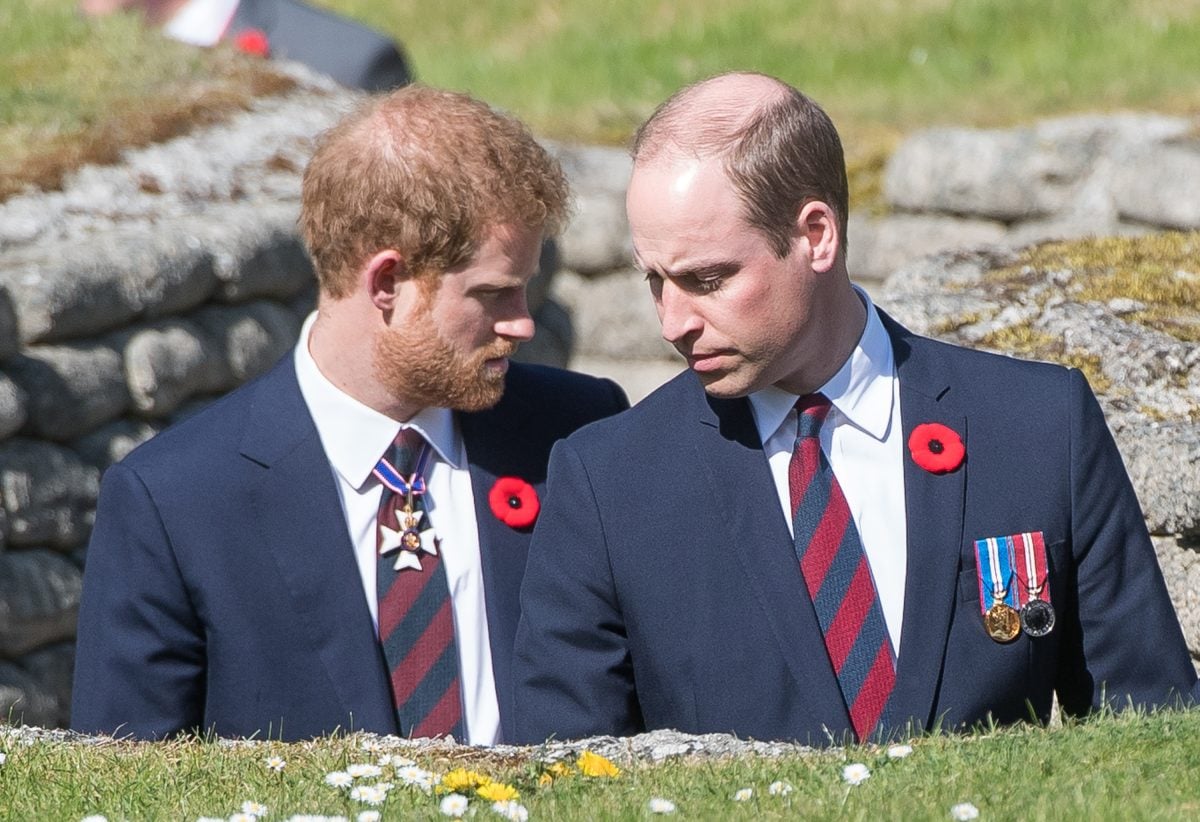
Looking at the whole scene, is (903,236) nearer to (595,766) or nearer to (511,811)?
(595,766)

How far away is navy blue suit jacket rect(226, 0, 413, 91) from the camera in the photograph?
9.05 meters

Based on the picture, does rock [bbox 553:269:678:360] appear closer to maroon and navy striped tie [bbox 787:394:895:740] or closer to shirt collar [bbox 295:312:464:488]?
shirt collar [bbox 295:312:464:488]

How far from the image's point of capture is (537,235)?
3822 mm

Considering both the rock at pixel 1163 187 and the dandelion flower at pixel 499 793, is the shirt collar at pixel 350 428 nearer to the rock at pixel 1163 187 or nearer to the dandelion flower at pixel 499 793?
the dandelion flower at pixel 499 793

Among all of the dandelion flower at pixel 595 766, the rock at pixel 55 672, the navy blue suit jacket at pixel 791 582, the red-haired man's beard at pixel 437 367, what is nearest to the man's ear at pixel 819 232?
the navy blue suit jacket at pixel 791 582

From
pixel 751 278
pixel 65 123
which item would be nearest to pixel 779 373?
pixel 751 278

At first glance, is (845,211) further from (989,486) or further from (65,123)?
(65,123)

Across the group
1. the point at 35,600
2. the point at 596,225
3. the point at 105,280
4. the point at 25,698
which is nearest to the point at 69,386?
the point at 105,280

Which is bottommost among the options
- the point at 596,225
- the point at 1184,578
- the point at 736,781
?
the point at 736,781

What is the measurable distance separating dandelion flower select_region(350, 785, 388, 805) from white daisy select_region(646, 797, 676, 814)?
0.45 metres

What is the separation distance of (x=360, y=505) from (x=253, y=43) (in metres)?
5.72

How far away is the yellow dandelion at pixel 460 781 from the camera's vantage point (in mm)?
2818

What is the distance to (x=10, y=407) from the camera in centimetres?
546

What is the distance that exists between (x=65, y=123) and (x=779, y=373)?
5456 millimetres
